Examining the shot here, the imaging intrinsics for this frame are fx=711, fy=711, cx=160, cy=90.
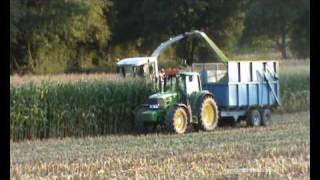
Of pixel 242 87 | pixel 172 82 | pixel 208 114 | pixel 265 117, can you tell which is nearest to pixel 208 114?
pixel 208 114

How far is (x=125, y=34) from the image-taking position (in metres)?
45.8

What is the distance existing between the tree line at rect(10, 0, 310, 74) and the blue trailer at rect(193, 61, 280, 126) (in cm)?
1551

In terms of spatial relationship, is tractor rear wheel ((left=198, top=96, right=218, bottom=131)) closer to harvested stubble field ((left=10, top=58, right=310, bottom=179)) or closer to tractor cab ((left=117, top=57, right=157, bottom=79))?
harvested stubble field ((left=10, top=58, right=310, bottom=179))

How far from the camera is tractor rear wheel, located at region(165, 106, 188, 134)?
1767cm

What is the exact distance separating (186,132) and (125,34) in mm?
27832

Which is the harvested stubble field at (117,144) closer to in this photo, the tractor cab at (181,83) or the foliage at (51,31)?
the tractor cab at (181,83)

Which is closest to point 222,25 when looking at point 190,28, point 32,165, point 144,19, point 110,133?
point 190,28

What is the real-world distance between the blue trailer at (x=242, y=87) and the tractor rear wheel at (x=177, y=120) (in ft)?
6.48

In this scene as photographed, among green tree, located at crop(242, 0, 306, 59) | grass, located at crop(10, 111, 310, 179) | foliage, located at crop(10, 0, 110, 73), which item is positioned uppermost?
green tree, located at crop(242, 0, 306, 59)

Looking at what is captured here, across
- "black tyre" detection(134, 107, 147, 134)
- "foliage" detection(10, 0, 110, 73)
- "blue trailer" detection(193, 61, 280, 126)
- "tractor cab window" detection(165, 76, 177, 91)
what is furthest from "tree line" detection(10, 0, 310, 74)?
"tractor cab window" detection(165, 76, 177, 91)

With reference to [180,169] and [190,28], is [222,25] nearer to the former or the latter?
[190,28]

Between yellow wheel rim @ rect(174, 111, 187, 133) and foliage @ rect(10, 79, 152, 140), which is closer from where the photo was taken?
yellow wheel rim @ rect(174, 111, 187, 133)

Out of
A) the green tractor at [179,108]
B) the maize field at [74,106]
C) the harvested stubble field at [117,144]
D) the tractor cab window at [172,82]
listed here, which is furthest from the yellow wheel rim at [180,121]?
the maize field at [74,106]

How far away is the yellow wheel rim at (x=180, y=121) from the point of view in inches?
703
